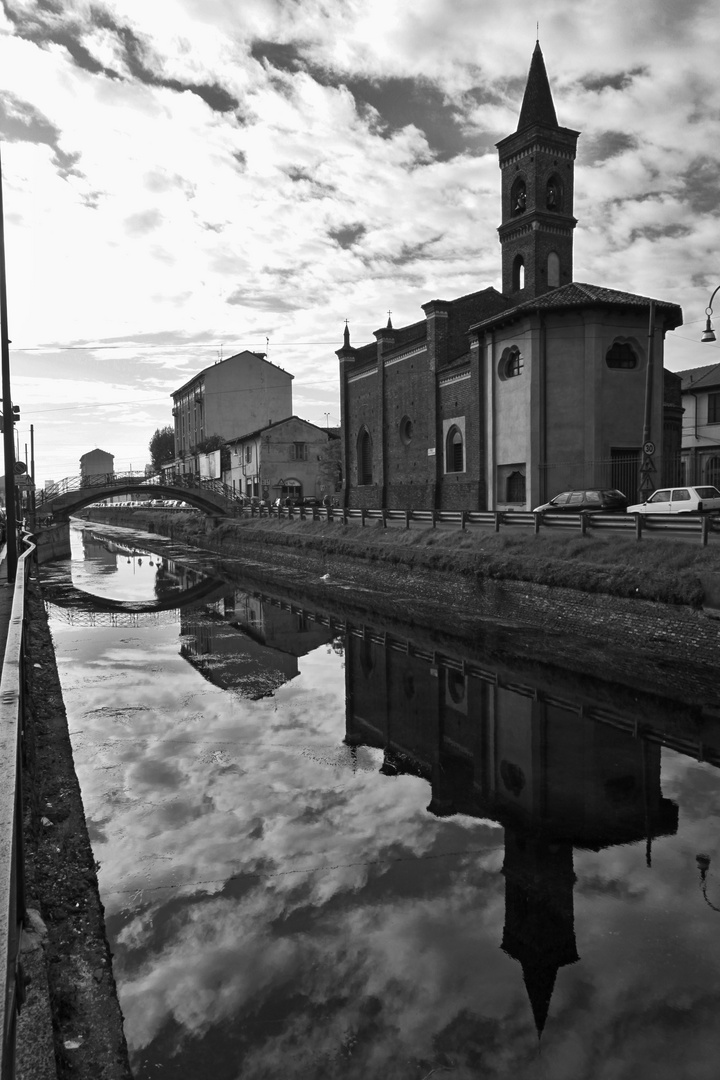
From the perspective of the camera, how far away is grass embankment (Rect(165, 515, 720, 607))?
1650 centimetres

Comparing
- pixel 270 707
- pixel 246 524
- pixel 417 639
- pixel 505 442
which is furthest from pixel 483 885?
pixel 246 524

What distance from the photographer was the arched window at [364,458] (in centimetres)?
4712

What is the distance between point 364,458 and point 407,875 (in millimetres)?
41162

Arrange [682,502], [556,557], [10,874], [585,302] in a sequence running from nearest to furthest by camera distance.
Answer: [10,874] → [556,557] → [682,502] → [585,302]

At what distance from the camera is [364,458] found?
4756cm

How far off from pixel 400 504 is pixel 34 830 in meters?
35.9

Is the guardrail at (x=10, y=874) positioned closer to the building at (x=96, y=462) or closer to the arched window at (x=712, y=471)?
the arched window at (x=712, y=471)

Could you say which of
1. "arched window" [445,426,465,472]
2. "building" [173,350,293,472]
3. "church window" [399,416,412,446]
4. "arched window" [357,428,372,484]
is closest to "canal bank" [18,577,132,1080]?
"arched window" [445,426,465,472]

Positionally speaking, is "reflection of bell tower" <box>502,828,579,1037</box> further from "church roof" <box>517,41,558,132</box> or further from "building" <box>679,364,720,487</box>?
"building" <box>679,364,720,487</box>

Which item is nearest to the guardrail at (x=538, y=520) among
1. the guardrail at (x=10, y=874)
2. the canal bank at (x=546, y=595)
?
the canal bank at (x=546, y=595)

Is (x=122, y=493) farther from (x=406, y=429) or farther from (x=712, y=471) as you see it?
(x=712, y=471)

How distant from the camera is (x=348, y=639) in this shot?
19812 millimetres

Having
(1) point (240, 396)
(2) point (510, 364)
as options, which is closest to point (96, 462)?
(1) point (240, 396)

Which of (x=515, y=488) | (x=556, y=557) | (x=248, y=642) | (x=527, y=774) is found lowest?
(x=527, y=774)
